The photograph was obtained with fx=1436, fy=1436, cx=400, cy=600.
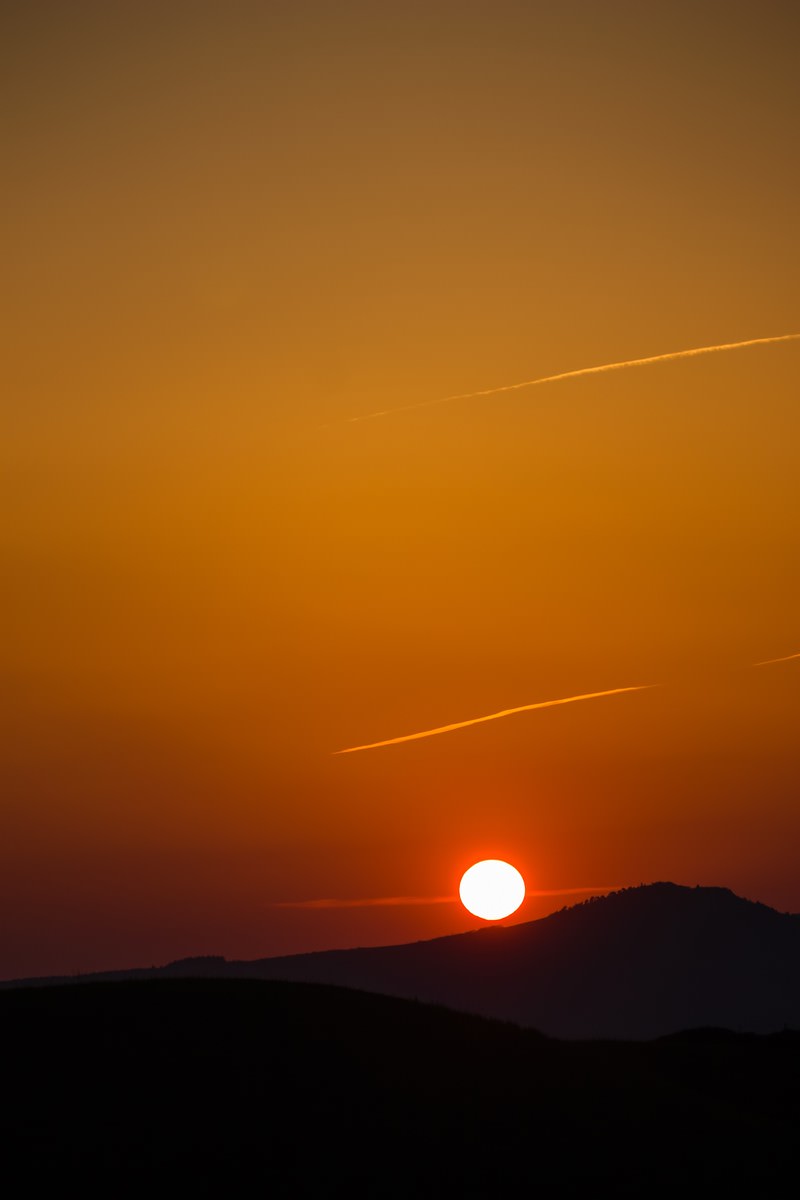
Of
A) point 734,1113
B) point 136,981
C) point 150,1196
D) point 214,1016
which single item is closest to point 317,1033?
point 214,1016

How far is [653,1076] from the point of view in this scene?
161 ft

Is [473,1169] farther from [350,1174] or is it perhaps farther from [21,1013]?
[21,1013]

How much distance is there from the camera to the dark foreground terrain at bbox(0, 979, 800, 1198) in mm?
37250

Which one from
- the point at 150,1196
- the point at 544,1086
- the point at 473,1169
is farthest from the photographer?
the point at 544,1086

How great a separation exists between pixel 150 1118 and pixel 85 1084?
2513 mm

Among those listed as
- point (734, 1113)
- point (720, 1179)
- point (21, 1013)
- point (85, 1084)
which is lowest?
point (720, 1179)

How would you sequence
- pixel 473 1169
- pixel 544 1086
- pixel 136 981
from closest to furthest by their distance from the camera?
pixel 473 1169
pixel 544 1086
pixel 136 981

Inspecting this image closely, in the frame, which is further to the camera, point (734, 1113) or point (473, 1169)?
point (734, 1113)

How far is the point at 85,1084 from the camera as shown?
132ft

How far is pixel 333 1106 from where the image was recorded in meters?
40.5

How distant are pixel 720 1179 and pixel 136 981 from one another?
1991 cm

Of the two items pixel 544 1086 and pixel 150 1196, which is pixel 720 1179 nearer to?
pixel 544 1086

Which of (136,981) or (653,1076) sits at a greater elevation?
(136,981)

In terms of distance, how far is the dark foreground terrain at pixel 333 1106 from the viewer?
122 ft
